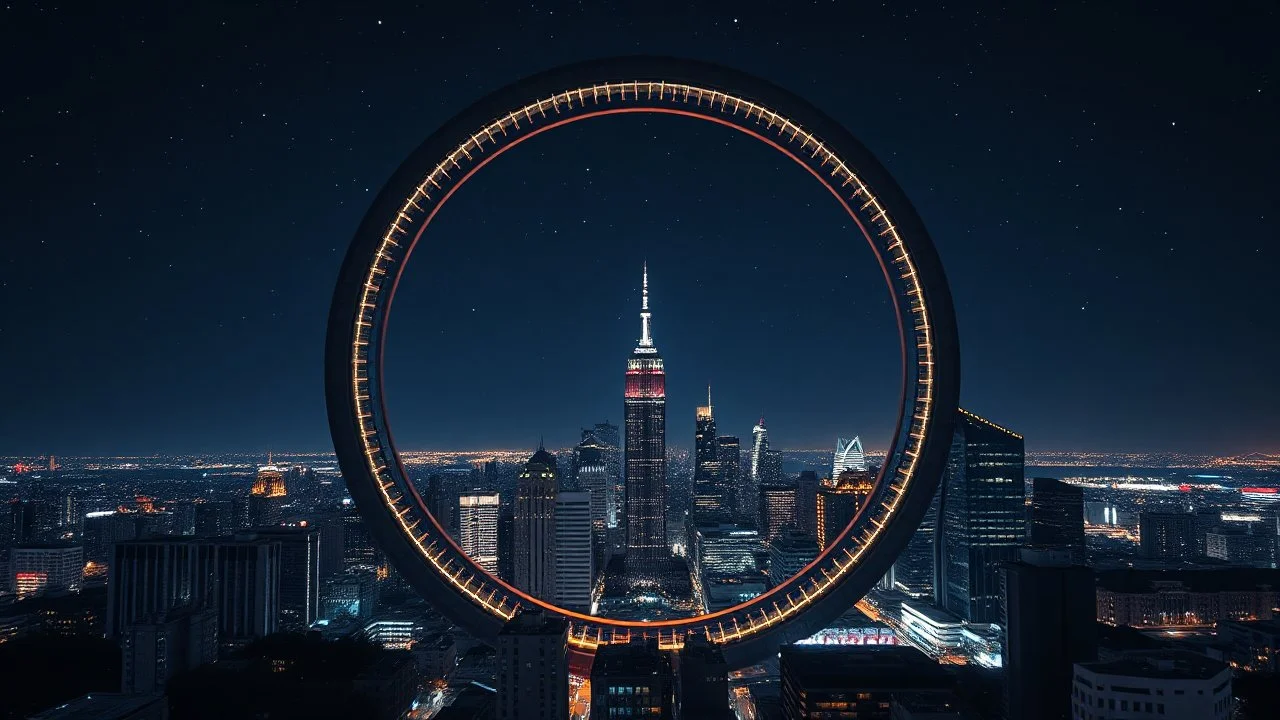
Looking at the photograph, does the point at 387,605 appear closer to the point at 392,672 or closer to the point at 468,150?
the point at 392,672

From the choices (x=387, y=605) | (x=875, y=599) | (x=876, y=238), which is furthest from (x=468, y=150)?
(x=875, y=599)

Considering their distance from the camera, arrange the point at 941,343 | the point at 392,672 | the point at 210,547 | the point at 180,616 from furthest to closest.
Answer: the point at 210,547
the point at 180,616
the point at 392,672
the point at 941,343

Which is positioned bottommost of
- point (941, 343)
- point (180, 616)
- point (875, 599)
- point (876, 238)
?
point (875, 599)

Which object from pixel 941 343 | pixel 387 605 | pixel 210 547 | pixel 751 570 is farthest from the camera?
pixel 751 570

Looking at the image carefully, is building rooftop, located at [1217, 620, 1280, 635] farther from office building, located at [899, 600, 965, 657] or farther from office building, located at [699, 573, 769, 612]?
office building, located at [699, 573, 769, 612]

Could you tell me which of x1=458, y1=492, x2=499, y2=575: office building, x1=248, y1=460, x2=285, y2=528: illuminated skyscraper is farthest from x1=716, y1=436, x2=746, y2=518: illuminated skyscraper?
x1=248, y1=460, x2=285, y2=528: illuminated skyscraper

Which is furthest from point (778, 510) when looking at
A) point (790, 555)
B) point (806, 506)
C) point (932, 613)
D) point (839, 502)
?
point (932, 613)
